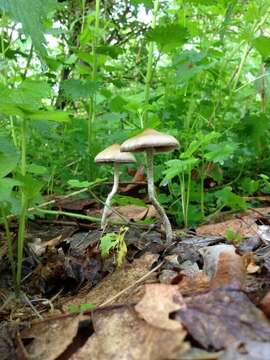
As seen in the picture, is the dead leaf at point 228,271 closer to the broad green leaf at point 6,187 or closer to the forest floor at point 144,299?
the forest floor at point 144,299

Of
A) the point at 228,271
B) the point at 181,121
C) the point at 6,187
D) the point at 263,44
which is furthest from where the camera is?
the point at 181,121

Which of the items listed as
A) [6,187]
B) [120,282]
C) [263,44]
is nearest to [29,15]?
[6,187]

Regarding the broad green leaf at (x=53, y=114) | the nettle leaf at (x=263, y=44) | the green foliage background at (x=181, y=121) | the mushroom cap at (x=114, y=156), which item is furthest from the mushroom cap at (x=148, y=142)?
the nettle leaf at (x=263, y=44)

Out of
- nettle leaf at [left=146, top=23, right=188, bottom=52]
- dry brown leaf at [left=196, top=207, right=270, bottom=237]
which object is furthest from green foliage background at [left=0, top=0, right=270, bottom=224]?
dry brown leaf at [left=196, top=207, right=270, bottom=237]

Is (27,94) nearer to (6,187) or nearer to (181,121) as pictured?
(6,187)

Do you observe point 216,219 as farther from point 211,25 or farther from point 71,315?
point 211,25

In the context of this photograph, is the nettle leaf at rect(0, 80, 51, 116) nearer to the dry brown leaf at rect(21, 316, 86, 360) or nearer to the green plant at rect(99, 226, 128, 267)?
the green plant at rect(99, 226, 128, 267)
